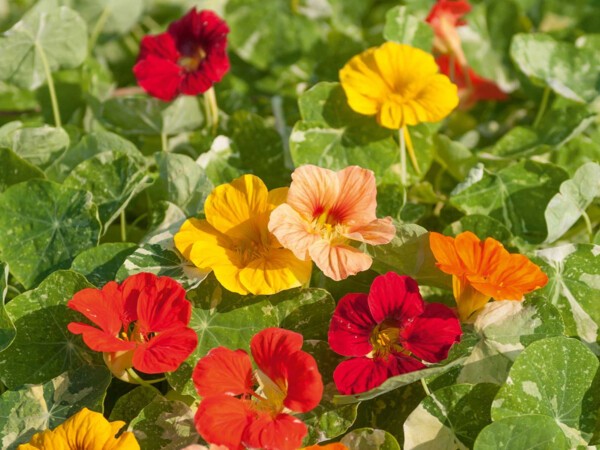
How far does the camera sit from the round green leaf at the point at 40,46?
52.9 inches

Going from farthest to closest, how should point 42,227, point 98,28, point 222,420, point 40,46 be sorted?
point 98,28
point 40,46
point 42,227
point 222,420

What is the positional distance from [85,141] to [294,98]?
432 mm

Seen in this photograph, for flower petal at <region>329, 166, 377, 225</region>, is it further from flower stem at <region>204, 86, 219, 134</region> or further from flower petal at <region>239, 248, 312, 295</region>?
flower stem at <region>204, 86, 219, 134</region>

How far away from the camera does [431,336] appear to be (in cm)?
85

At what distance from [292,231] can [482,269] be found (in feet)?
0.71

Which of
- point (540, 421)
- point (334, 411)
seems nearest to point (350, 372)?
point (334, 411)

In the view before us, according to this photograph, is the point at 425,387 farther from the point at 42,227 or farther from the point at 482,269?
the point at 42,227

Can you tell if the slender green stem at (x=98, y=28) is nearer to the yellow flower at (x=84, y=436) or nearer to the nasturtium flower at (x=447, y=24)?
the nasturtium flower at (x=447, y=24)

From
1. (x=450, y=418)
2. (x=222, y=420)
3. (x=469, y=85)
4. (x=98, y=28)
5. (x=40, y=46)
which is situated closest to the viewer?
(x=222, y=420)

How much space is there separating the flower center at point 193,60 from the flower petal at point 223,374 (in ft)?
1.87

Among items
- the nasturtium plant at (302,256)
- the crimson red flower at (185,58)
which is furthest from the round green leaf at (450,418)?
the crimson red flower at (185,58)

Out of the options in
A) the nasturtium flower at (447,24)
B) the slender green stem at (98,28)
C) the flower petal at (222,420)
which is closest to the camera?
the flower petal at (222,420)

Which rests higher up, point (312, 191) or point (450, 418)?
point (312, 191)

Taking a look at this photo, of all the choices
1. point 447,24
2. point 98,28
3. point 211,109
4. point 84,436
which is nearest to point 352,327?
point 84,436
